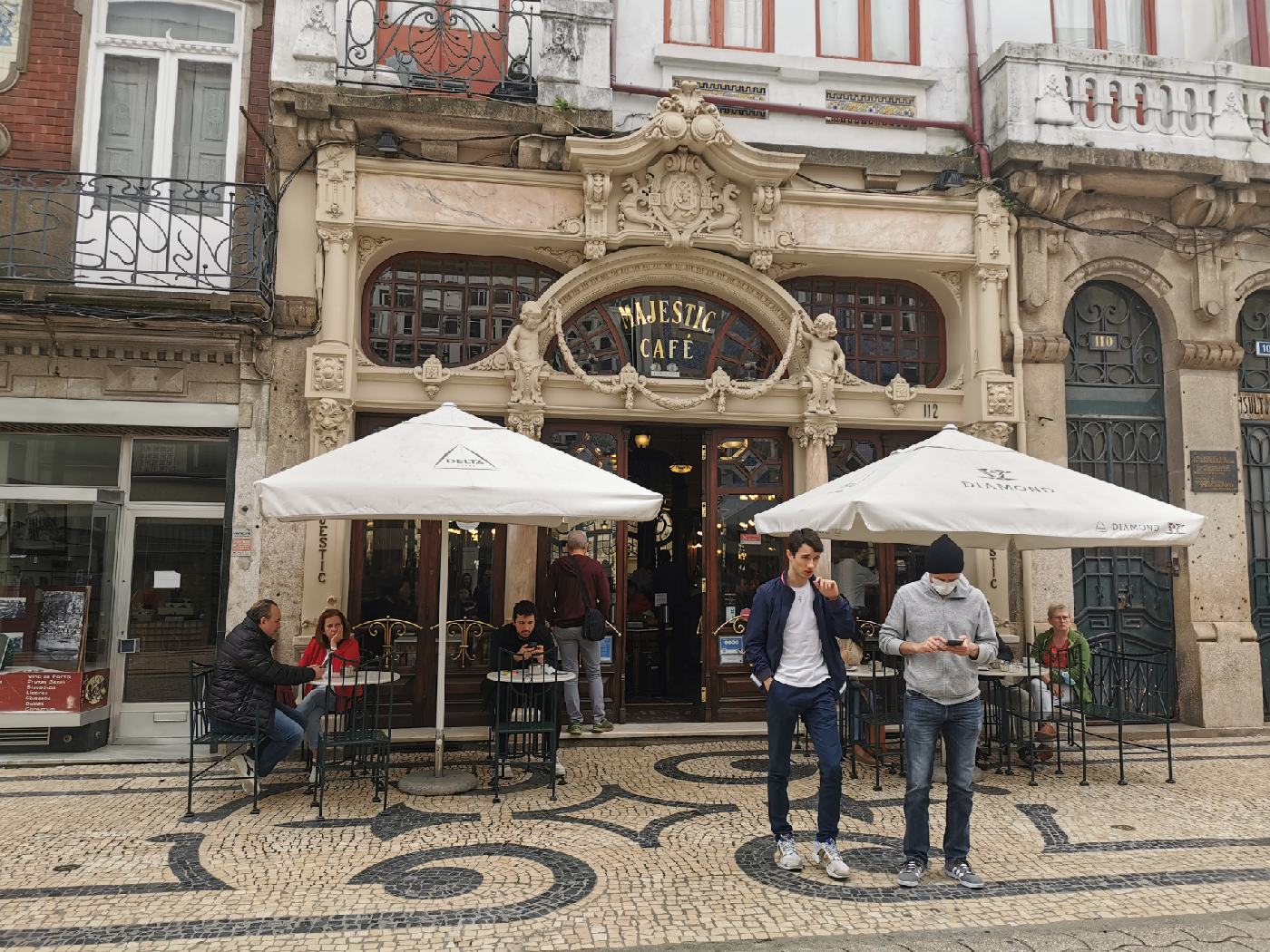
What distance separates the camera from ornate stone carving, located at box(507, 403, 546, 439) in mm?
9227

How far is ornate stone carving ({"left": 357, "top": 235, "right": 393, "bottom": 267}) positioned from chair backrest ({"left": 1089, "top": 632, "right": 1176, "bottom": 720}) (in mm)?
7698

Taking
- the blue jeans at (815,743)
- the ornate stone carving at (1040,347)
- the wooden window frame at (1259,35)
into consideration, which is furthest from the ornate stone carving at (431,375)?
the wooden window frame at (1259,35)

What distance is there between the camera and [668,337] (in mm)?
9992

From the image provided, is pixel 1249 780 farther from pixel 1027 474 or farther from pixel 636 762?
pixel 636 762

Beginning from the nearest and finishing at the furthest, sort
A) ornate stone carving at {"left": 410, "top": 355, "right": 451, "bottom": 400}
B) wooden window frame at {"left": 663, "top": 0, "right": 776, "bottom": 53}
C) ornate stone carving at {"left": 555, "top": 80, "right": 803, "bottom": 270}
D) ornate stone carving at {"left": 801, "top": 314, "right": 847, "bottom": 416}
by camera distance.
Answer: ornate stone carving at {"left": 410, "top": 355, "right": 451, "bottom": 400}
ornate stone carving at {"left": 555, "top": 80, "right": 803, "bottom": 270}
ornate stone carving at {"left": 801, "top": 314, "right": 847, "bottom": 416}
wooden window frame at {"left": 663, "top": 0, "right": 776, "bottom": 53}

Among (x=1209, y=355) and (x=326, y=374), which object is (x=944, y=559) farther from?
(x=1209, y=355)

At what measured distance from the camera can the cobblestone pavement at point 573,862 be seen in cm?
442

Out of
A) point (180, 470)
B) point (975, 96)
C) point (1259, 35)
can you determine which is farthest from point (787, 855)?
point (1259, 35)

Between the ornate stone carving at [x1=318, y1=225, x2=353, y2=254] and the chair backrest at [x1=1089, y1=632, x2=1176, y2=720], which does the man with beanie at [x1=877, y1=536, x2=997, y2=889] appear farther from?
the ornate stone carving at [x1=318, y1=225, x2=353, y2=254]

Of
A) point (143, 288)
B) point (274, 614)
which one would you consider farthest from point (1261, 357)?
point (143, 288)

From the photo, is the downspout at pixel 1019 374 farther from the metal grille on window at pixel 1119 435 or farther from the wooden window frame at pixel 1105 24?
the wooden window frame at pixel 1105 24

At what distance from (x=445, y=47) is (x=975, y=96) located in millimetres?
5758

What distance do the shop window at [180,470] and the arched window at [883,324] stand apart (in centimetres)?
617

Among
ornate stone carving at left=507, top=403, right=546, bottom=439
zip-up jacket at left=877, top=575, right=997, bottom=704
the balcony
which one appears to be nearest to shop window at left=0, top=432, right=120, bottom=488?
ornate stone carving at left=507, top=403, right=546, bottom=439
